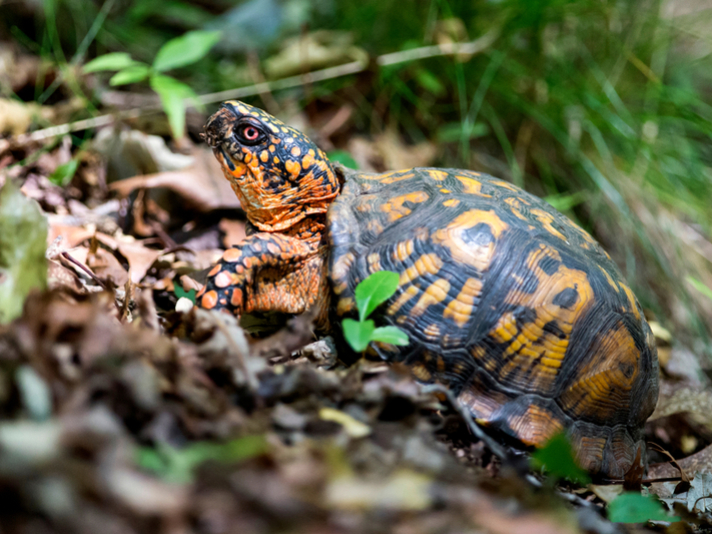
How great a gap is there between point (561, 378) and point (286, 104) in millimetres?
3435

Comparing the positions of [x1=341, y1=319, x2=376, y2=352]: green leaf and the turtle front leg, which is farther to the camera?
the turtle front leg

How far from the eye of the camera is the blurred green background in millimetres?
4004

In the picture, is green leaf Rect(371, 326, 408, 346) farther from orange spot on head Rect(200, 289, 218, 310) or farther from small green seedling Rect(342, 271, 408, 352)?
orange spot on head Rect(200, 289, 218, 310)

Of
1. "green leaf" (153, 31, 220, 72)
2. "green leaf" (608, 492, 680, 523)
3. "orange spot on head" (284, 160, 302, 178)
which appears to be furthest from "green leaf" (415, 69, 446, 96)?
A: "green leaf" (608, 492, 680, 523)

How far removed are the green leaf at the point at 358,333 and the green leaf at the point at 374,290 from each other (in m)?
0.07

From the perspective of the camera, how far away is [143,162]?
3.04m

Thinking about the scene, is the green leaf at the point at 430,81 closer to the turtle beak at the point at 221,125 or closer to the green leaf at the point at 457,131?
the green leaf at the point at 457,131

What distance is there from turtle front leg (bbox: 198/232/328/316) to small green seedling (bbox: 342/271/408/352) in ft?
1.19

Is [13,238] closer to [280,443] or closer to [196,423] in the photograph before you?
[196,423]

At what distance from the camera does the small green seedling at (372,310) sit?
5.11 feet

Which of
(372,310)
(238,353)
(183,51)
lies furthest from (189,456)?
(183,51)

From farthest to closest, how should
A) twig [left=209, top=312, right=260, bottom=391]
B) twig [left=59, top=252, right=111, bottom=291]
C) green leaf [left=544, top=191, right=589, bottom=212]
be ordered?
green leaf [left=544, top=191, right=589, bottom=212]
twig [left=59, top=252, right=111, bottom=291]
twig [left=209, top=312, right=260, bottom=391]

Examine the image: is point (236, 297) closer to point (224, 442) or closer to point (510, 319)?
point (224, 442)

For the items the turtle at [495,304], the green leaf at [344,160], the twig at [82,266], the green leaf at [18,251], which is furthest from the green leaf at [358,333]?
the green leaf at [344,160]
